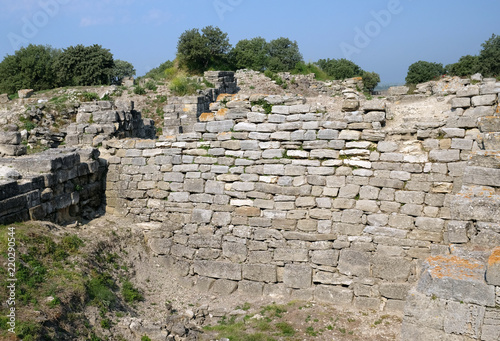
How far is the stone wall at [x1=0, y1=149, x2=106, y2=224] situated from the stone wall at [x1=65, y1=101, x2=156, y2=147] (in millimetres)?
939

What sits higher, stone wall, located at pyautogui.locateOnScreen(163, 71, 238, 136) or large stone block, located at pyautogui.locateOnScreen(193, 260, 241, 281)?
stone wall, located at pyautogui.locateOnScreen(163, 71, 238, 136)

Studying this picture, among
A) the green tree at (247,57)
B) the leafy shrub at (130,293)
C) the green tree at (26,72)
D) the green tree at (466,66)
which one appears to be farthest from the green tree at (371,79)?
the leafy shrub at (130,293)

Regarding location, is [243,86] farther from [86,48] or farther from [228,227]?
[228,227]

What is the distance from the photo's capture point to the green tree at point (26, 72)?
1302 inches

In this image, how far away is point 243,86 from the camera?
2652 centimetres

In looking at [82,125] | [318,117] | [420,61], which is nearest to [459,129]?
[318,117]

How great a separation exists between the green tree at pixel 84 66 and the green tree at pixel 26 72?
52.4 inches

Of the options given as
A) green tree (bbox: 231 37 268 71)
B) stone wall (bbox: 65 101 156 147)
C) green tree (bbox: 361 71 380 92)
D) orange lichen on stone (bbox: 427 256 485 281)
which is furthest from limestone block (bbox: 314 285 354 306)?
green tree (bbox: 361 71 380 92)

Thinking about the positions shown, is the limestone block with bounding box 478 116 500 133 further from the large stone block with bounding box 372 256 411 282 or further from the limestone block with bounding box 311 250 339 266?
the limestone block with bounding box 311 250 339 266

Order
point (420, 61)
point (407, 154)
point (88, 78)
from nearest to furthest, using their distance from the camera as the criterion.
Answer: point (407, 154)
point (88, 78)
point (420, 61)

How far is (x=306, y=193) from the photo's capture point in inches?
311

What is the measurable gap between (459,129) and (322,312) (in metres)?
3.92

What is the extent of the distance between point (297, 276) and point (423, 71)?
40.9 m

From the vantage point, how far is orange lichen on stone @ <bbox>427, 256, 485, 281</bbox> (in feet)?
13.4
